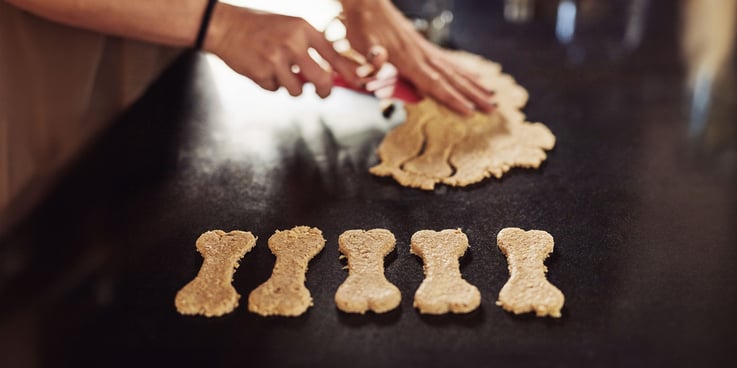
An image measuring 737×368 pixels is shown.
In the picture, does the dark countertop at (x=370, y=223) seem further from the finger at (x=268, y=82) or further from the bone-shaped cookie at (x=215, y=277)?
the finger at (x=268, y=82)

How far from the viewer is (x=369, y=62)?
154 cm

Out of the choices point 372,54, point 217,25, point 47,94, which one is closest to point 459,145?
point 372,54

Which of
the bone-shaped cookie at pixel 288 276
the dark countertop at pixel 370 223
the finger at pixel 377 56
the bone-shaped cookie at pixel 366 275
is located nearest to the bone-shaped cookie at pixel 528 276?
the dark countertop at pixel 370 223

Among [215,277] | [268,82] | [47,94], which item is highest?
[268,82]

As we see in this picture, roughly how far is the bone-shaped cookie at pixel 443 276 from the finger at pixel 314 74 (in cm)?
36

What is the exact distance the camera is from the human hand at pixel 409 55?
4.94ft

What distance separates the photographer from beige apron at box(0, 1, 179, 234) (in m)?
1.33

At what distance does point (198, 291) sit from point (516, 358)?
1.39ft

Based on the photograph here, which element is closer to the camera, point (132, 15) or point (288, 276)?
point (288, 276)

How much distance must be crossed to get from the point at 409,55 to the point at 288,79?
34cm

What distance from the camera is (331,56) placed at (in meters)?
1.32

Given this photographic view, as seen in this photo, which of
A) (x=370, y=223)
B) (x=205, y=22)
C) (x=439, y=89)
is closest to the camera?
(x=370, y=223)

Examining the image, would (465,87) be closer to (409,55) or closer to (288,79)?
(409,55)

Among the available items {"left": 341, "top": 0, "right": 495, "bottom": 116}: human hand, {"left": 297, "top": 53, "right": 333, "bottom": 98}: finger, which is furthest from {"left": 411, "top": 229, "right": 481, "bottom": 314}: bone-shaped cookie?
{"left": 341, "top": 0, "right": 495, "bottom": 116}: human hand
